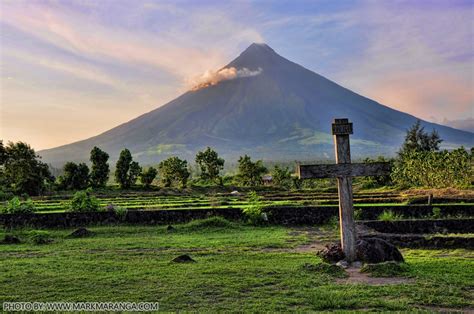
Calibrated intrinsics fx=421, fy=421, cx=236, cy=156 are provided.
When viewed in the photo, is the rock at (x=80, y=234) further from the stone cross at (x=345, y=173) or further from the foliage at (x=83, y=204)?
the stone cross at (x=345, y=173)

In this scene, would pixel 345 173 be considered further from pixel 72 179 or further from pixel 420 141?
pixel 420 141

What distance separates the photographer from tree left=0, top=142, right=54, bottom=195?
136 feet

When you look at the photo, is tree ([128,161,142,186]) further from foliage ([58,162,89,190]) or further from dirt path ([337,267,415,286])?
dirt path ([337,267,415,286])

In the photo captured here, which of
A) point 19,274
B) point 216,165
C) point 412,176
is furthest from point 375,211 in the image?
point 216,165

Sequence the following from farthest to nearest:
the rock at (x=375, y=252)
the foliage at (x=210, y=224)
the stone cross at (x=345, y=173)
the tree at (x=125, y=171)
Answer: the tree at (x=125, y=171) → the foliage at (x=210, y=224) → the stone cross at (x=345, y=173) → the rock at (x=375, y=252)

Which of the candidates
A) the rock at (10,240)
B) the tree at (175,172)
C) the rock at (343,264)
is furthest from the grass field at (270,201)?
the tree at (175,172)

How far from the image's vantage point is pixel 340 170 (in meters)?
9.06

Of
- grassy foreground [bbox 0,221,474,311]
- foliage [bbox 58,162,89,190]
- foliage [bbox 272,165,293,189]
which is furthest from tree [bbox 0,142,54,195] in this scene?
grassy foreground [bbox 0,221,474,311]

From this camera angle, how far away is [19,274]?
339 inches

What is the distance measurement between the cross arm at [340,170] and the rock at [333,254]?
1657 mm

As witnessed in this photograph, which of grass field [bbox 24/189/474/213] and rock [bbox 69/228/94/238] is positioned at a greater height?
grass field [bbox 24/189/474/213]

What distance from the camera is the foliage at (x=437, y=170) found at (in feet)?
121

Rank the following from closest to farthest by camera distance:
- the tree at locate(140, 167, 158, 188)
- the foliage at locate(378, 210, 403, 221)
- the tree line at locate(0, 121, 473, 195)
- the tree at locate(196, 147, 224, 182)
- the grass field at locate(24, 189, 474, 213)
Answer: the foliage at locate(378, 210, 403, 221) < the grass field at locate(24, 189, 474, 213) < the tree line at locate(0, 121, 473, 195) < the tree at locate(140, 167, 158, 188) < the tree at locate(196, 147, 224, 182)

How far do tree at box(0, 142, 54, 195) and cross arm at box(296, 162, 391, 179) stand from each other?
3903cm
